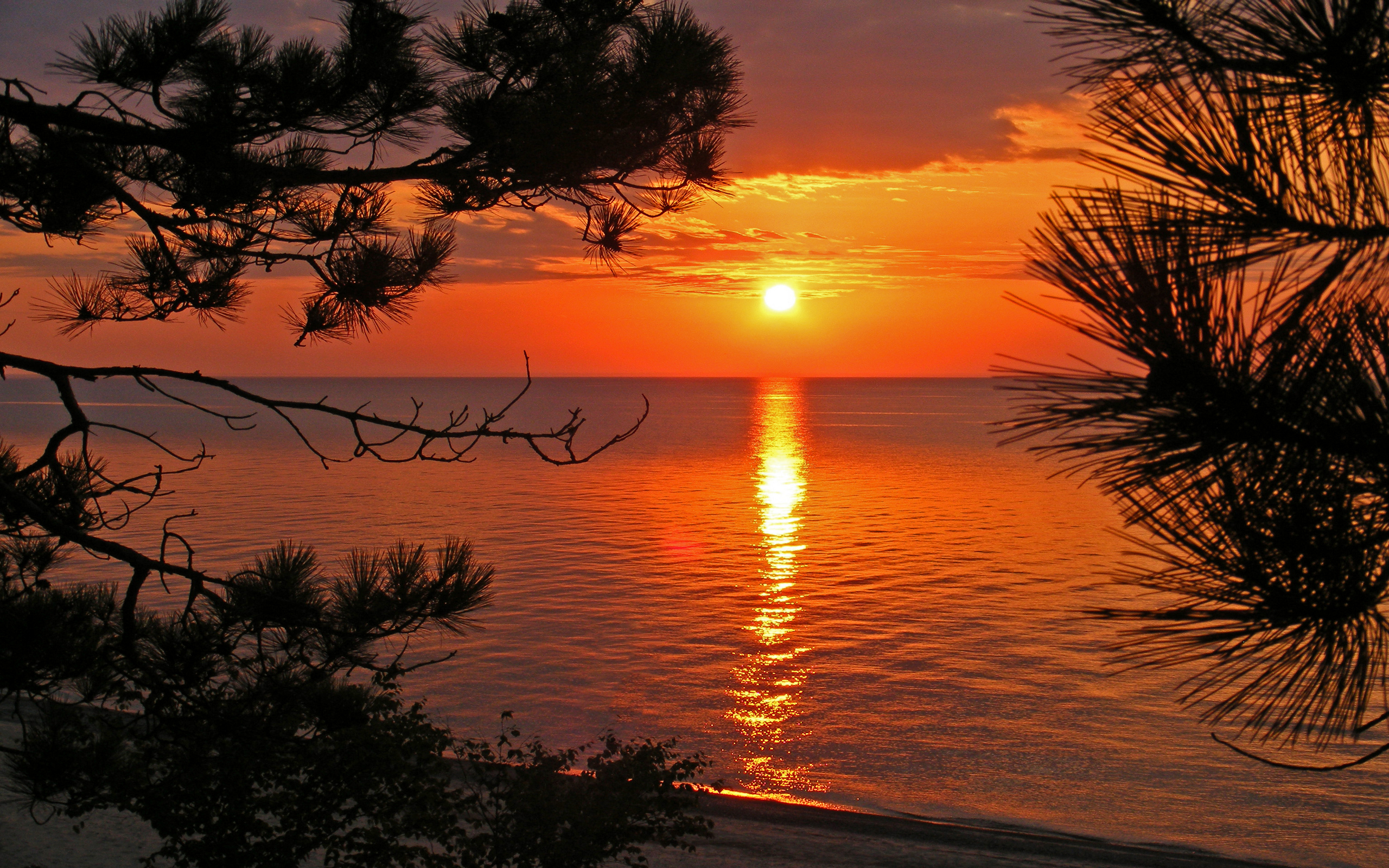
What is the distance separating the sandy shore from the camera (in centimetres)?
604

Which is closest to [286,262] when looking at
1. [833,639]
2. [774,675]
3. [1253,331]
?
[1253,331]

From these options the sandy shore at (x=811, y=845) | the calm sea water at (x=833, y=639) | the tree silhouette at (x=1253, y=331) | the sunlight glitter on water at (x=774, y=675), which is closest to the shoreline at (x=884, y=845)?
the sandy shore at (x=811, y=845)

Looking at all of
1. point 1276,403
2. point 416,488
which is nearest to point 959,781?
point 1276,403

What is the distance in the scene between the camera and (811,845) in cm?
679

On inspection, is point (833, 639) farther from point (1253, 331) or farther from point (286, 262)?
point (1253, 331)

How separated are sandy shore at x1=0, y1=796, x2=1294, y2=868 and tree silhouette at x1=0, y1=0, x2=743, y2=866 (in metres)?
1.77

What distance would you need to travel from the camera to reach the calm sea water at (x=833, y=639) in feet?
28.2

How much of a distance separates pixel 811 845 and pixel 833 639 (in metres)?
7.11

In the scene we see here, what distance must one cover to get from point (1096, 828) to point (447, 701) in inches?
287

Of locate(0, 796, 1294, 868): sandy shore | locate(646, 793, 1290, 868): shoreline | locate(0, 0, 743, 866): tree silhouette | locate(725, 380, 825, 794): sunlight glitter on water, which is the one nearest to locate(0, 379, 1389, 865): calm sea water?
locate(725, 380, 825, 794): sunlight glitter on water

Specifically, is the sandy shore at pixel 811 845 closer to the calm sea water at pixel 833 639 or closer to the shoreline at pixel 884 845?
the shoreline at pixel 884 845

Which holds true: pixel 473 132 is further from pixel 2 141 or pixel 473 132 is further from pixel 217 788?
pixel 217 788

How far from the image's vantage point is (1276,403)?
171 centimetres

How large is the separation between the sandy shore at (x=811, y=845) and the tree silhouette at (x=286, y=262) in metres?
1.77
